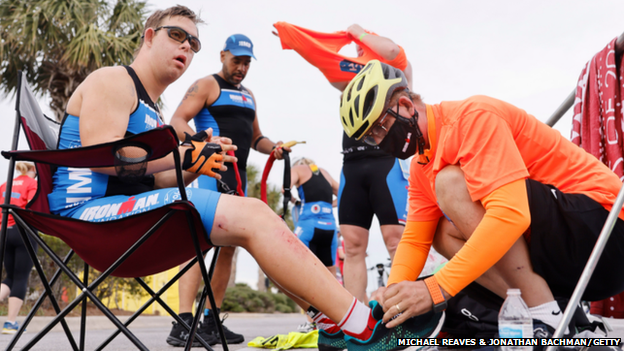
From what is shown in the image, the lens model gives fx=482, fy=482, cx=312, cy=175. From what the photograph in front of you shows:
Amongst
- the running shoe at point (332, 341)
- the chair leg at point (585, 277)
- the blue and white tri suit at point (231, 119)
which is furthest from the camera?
the blue and white tri suit at point (231, 119)

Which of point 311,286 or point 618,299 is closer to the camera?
point 311,286

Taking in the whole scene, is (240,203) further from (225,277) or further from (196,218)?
(225,277)

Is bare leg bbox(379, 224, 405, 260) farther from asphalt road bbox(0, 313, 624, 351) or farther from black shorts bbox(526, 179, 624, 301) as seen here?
black shorts bbox(526, 179, 624, 301)

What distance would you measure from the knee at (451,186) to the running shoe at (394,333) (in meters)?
0.47

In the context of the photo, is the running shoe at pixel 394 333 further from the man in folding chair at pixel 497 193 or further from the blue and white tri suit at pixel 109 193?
the blue and white tri suit at pixel 109 193

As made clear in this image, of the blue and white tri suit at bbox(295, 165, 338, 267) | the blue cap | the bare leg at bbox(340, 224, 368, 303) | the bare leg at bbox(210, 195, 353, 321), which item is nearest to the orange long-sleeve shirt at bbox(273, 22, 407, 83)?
the blue cap

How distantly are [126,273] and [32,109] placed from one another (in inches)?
36.1

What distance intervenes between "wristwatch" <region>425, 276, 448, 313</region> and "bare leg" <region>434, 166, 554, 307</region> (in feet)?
1.04

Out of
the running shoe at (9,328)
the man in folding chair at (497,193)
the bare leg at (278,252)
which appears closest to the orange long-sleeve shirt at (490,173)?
the man in folding chair at (497,193)

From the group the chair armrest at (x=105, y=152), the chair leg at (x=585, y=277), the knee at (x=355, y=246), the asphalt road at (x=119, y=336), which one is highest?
the chair armrest at (x=105, y=152)

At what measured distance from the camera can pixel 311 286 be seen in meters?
1.68

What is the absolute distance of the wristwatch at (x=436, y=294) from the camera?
1785mm

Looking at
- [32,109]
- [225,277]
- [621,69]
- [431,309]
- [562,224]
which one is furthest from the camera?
[225,277]

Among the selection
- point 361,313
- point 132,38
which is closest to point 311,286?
point 361,313
